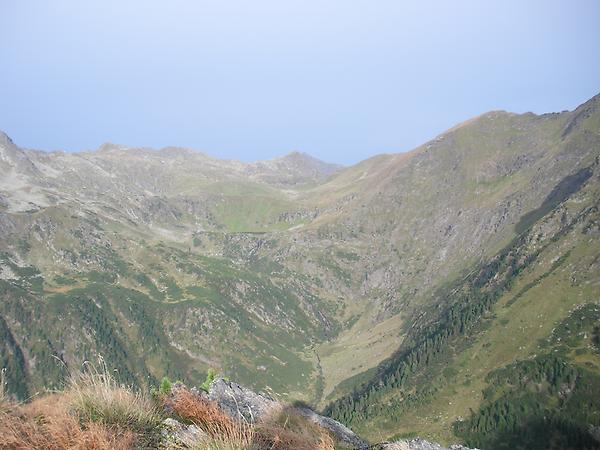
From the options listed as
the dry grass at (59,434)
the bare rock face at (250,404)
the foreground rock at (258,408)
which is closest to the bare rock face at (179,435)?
the dry grass at (59,434)

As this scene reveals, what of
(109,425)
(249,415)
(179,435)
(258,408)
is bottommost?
(258,408)

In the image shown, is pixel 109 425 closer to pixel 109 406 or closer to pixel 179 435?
pixel 109 406

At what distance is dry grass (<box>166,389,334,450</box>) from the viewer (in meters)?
9.37

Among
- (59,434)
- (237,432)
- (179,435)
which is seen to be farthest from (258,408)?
(59,434)

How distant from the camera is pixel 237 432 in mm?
10086

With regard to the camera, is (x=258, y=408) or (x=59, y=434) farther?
(x=258, y=408)

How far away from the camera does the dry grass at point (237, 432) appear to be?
9.37 meters

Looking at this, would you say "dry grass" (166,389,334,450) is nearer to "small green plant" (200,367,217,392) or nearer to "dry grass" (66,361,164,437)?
"dry grass" (66,361,164,437)

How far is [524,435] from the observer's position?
144m

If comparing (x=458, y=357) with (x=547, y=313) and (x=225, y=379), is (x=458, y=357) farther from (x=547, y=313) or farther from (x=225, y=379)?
(x=225, y=379)

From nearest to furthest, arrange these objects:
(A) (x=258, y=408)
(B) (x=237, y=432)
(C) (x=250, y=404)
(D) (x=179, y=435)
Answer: (B) (x=237, y=432) < (D) (x=179, y=435) < (A) (x=258, y=408) < (C) (x=250, y=404)

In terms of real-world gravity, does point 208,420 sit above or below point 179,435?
below

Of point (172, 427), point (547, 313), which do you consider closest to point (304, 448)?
point (172, 427)

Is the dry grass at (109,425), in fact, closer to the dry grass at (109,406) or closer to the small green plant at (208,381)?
the dry grass at (109,406)
